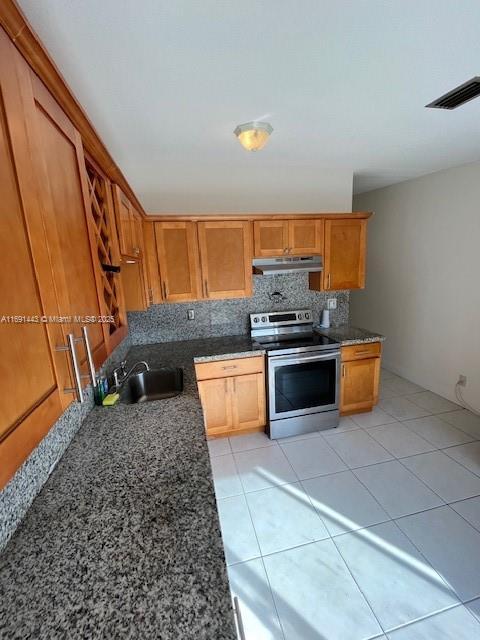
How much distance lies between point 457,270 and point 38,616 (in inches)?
149

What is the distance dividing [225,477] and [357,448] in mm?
1176

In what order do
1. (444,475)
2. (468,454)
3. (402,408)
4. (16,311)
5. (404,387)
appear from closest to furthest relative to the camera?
(16,311)
(444,475)
(468,454)
(402,408)
(404,387)

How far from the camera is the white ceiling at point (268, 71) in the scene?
982 millimetres

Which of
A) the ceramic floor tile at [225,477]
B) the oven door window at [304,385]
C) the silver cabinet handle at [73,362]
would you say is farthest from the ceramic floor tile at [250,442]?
the silver cabinet handle at [73,362]

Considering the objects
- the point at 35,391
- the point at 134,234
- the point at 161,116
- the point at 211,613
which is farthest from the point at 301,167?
the point at 211,613

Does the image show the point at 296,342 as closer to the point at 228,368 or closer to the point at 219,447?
the point at 228,368

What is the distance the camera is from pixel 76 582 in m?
0.71

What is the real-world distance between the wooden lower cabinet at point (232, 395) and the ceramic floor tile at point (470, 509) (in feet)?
4.96

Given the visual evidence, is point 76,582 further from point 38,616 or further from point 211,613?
point 211,613

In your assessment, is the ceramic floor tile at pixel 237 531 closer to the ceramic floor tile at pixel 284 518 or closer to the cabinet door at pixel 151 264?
the ceramic floor tile at pixel 284 518

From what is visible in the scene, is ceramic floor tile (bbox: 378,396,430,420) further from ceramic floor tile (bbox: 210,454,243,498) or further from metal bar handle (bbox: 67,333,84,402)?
metal bar handle (bbox: 67,333,84,402)

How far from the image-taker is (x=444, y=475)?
7.06ft

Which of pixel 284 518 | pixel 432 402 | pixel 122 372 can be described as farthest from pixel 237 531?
pixel 432 402

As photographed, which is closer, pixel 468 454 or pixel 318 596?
pixel 318 596
